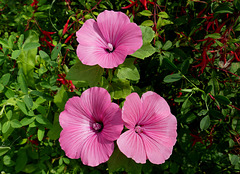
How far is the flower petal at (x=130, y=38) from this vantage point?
87 cm

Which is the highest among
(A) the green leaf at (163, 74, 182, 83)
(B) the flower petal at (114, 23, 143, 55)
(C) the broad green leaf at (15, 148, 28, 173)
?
(B) the flower petal at (114, 23, 143, 55)

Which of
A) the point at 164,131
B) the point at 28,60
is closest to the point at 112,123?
the point at 164,131

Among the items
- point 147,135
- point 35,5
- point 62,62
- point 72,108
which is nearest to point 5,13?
point 35,5

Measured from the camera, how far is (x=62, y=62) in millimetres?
1536

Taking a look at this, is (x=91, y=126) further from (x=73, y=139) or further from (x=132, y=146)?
(x=132, y=146)

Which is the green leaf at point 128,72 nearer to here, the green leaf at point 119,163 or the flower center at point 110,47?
the flower center at point 110,47

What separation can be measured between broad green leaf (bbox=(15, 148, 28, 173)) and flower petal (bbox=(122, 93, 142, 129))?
0.84 m

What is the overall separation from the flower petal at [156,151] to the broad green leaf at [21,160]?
0.86 meters

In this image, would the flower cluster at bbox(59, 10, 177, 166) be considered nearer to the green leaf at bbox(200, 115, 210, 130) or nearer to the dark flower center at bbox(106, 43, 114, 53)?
the dark flower center at bbox(106, 43, 114, 53)

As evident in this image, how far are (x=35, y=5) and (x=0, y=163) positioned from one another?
3.51ft

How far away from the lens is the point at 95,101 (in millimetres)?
920

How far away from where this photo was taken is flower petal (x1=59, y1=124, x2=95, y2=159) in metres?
0.89

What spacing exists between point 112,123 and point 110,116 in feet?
0.10

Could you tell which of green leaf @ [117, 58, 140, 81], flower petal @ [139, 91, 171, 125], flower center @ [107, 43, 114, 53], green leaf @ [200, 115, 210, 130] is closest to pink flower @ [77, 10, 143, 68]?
flower center @ [107, 43, 114, 53]
